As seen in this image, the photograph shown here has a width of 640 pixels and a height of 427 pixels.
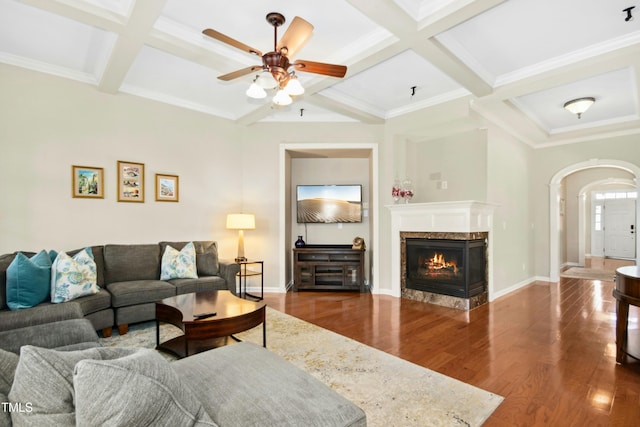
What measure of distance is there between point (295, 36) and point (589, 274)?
8.32 m

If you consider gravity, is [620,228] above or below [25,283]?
above

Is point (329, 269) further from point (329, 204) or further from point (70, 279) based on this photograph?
point (70, 279)

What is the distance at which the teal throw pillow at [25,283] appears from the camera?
2.71 m

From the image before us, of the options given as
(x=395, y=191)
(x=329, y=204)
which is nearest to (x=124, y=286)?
(x=329, y=204)

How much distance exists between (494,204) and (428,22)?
9.99ft

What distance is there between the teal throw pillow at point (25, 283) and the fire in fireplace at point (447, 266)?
441cm

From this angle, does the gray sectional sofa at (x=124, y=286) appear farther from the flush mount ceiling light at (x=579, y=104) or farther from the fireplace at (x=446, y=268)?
the flush mount ceiling light at (x=579, y=104)

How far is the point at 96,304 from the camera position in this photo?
3117 mm

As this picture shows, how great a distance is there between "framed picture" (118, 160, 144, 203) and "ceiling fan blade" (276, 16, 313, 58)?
2.89 meters

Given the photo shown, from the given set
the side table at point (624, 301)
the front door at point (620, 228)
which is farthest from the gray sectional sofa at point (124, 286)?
the front door at point (620, 228)

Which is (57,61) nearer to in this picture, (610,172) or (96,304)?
(96,304)

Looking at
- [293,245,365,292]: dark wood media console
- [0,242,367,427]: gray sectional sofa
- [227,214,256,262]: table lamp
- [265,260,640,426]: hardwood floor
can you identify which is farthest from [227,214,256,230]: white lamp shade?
[0,242,367,427]: gray sectional sofa

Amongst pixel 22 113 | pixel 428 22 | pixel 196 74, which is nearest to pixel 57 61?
pixel 22 113

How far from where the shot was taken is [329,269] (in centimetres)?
548
